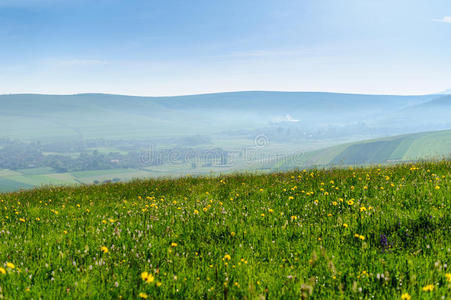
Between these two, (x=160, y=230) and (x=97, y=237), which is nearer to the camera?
(x=97, y=237)

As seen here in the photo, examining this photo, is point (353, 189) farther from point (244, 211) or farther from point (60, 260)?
point (60, 260)

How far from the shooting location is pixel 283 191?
8836 mm

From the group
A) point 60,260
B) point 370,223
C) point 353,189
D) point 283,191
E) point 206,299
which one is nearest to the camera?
point 206,299

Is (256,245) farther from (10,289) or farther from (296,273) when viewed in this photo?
(10,289)

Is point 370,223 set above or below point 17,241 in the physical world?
above

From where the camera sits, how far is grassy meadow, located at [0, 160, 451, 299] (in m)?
3.74

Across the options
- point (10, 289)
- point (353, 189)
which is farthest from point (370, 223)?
point (10, 289)

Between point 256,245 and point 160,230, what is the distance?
204 centimetres

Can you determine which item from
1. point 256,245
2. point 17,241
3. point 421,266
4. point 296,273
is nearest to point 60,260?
point 17,241

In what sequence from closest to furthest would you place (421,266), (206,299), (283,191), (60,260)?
1. (206,299)
2. (421,266)
3. (60,260)
4. (283,191)

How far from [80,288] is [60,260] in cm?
118

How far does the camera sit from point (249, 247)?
5090mm

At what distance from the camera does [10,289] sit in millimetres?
3863

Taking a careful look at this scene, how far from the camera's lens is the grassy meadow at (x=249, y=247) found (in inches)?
147
